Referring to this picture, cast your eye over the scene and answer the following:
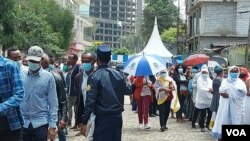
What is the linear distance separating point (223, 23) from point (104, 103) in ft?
134

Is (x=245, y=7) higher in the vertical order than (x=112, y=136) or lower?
higher

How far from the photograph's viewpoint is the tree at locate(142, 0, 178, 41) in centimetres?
7055

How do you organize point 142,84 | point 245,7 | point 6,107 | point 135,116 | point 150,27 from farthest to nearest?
point 150,27
point 245,7
point 135,116
point 142,84
point 6,107

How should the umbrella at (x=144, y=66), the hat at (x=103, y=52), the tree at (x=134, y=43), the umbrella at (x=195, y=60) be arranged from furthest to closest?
the tree at (x=134, y=43), the umbrella at (x=195, y=60), the umbrella at (x=144, y=66), the hat at (x=103, y=52)

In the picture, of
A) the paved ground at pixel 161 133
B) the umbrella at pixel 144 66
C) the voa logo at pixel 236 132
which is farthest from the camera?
the umbrella at pixel 144 66

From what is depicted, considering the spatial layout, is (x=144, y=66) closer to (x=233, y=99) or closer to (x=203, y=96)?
(x=203, y=96)

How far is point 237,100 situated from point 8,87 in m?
6.10

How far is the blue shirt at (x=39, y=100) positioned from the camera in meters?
6.74

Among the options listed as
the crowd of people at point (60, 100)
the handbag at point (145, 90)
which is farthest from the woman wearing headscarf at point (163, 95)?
the crowd of people at point (60, 100)

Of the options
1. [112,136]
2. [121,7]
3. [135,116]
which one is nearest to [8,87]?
[112,136]

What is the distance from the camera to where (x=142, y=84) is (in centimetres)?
1464

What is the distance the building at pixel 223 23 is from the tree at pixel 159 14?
2306 centimetres

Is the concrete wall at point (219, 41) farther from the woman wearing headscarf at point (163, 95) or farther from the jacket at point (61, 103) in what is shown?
the jacket at point (61, 103)

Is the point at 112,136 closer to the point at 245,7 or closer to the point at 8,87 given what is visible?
the point at 8,87
